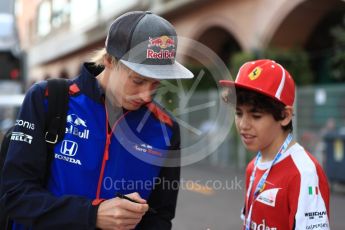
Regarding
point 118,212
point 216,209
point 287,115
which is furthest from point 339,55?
point 118,212

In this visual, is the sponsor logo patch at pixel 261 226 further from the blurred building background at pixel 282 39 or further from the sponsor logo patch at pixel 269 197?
the blurred building background at pixel 282 39

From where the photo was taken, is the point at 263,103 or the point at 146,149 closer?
the point at 146,149

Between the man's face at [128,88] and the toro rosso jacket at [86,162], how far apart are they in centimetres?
5

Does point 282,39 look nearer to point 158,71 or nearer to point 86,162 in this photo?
point 158,71

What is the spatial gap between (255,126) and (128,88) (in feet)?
2.48

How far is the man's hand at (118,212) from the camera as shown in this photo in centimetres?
170

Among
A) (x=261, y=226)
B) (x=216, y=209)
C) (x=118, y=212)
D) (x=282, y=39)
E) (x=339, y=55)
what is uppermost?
(x=282, y=39)

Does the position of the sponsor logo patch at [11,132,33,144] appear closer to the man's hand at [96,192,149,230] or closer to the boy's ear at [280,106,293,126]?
the man's hand at [96,192,149,230]

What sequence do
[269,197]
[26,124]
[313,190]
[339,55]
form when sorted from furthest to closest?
1. [339,55]
2. [269,197]
3. [313,190]
4. [26,124]

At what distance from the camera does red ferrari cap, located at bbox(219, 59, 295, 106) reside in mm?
2350

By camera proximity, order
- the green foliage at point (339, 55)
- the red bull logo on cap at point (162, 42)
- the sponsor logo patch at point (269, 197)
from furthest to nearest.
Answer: the green foliage at point (339, 55) < the sponsor logo patch at point (269, 197) < the red bull logo on cap at point (162, 42)

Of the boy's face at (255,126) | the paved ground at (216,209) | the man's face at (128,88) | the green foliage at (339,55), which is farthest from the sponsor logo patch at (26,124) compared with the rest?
the green foliage at (339,55)

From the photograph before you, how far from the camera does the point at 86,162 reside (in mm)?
1820

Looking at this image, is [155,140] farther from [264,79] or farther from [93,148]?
[264,79]
